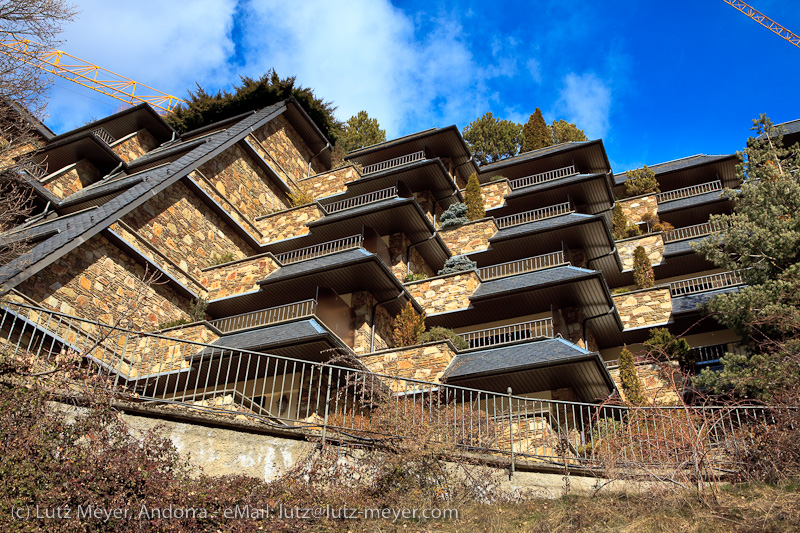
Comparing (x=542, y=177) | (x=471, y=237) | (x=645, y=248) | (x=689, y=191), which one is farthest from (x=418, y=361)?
(x=689, y=191)

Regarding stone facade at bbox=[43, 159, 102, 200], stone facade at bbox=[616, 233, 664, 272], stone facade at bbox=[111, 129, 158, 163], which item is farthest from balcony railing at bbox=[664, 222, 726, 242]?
stone facade at bbox=[111, 129, 158, 163]

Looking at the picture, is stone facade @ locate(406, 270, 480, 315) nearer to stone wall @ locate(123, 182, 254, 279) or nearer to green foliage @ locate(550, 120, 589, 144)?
stone wall @ locate(123, 182, 254, 279)

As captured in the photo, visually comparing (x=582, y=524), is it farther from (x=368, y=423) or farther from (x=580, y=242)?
(x=580, y=242)

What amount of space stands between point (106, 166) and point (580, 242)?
1843 centimetres

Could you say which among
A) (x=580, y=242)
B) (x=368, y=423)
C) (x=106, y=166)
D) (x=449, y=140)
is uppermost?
(x=449, y=140)

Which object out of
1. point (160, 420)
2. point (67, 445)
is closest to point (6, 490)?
point (67, 445)

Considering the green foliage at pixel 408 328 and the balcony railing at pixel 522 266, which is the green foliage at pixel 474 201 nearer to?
the balcony railing at pixel 522 266

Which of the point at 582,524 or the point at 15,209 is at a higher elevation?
the point at 15,209

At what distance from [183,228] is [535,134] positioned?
25.2m

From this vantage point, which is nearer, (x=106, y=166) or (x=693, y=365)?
(x=693, y=365)

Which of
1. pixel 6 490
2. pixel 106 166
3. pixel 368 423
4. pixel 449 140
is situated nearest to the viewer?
pixel 6 490

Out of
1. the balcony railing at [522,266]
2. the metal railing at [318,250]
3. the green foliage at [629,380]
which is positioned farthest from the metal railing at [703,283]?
the metal railing at [318,250]

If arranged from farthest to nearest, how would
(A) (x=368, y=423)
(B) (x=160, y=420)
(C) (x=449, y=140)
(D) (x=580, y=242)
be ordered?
(C) (x=449, y=140) < (D) (x=580, y=242) < (A) (x=368, y=423) < (B) (x=160, y=420)

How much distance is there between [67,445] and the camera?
880cm
